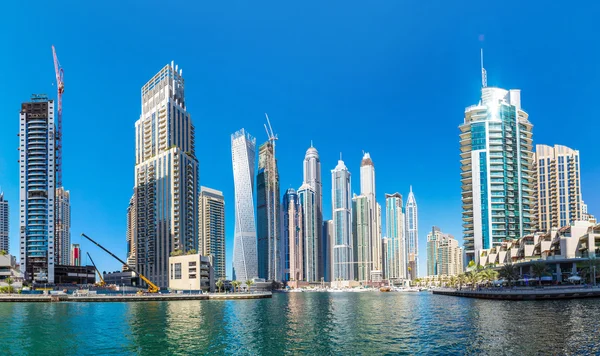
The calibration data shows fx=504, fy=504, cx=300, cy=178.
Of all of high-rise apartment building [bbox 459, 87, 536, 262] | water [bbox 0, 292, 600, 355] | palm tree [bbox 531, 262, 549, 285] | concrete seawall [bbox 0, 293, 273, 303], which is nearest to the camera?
water [bbox 0, 292, 600, 355]

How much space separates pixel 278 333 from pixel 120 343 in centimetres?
2108

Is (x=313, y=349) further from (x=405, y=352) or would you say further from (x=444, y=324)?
(x=444, y=324)

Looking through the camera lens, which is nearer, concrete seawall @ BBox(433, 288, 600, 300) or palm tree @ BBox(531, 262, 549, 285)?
concrete seawall @ BBox(433, 288, 600, 300)

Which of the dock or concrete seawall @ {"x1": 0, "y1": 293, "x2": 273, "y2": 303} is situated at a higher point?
the dock

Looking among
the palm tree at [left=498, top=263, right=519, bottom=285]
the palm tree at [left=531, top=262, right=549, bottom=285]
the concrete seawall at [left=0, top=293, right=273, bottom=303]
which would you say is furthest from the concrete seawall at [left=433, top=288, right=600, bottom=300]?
the concrete seawall at [left=0, top=293, right=273, bottom=303]

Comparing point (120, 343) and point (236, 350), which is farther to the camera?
point (120, 343)

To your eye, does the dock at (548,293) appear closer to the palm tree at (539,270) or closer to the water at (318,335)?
the palm tree at (539,270)

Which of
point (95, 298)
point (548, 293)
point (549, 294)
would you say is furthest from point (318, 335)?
point (95, 298)

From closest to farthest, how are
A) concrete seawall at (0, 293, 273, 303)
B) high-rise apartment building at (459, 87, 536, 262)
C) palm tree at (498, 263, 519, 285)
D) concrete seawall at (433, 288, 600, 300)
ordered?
concrete seawall at (433, 288, 600, 300)
palm tree at (498, 263, 519, 285)
concrete seawall at (0, 293, 273, 303)
high-rise apartment building at (459, 87, 536, 262)

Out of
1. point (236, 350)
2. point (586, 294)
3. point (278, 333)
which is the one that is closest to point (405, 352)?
point (236, 350)

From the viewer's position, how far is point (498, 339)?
5859cm

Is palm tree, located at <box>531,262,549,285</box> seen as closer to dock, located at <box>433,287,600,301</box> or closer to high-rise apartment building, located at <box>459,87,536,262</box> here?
dock, located at <box>433,287,600,301</box>

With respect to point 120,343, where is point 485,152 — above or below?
above

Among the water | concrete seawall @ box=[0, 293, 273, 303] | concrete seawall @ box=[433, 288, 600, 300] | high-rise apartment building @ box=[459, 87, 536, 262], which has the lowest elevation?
concrete seawall @ box=[0, 293, 273, 303]
